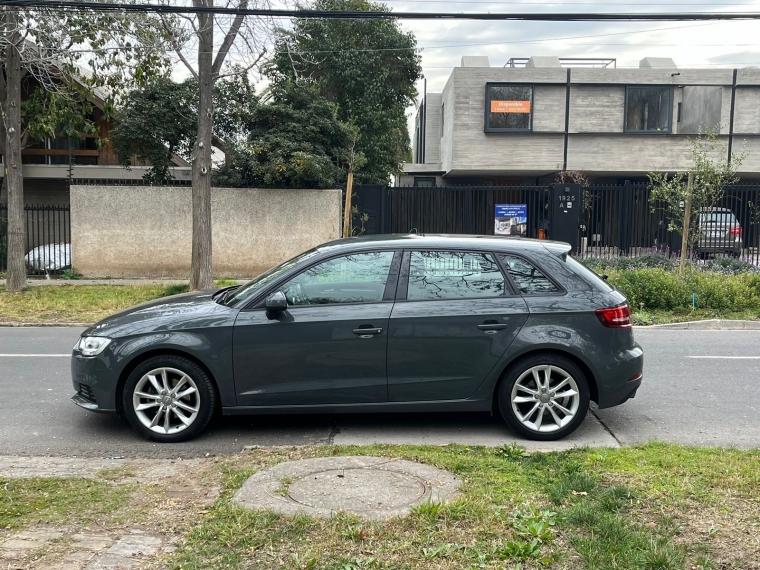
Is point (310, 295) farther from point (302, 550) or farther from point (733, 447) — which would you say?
point (733, 447)

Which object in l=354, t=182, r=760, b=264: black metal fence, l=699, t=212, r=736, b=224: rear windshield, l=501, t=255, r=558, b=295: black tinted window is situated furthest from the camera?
l=354, t=182, r=760, b=264: black metal fence

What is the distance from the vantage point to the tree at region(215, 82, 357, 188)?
17.5 meters

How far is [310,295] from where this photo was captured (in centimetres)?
576

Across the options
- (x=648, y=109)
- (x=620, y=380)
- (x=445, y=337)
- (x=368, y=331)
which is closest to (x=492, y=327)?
(x=445, y=337)

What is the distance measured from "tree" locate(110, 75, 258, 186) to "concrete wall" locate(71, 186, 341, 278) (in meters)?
1.61

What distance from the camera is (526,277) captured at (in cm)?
587

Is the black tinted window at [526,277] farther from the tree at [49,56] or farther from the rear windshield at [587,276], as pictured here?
the tree at [49,56]

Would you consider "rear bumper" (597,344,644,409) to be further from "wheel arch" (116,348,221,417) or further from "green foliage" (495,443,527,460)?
"wheel arch" (116,348,221,417)

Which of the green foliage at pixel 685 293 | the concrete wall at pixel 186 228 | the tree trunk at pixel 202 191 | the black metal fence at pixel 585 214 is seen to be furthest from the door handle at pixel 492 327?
the black metal fence at pixel 585 214

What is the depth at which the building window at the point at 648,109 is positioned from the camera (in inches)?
1107

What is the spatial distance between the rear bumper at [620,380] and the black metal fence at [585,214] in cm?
1302

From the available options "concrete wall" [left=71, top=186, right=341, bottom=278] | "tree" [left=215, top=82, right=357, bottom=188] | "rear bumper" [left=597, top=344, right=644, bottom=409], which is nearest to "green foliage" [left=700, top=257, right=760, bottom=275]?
"concrete wall" [left=71, top=186, right=341, bottom=278]

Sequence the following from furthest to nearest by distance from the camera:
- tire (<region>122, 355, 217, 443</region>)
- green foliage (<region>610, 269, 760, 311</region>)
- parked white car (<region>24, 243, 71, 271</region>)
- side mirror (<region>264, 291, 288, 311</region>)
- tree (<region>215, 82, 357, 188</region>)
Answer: parked white car (<region>24, 243, 71, 271</region>) → tree (<region>215, 82, 357, 188</region>) → green foliage (<region>610, 269, 760, 311</region>) → tire (<region>122, 355, 217, 443</region>) → side mirror (<region>264, 291, 288, 311</region>)

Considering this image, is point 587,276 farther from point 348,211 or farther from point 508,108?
point 508,108
